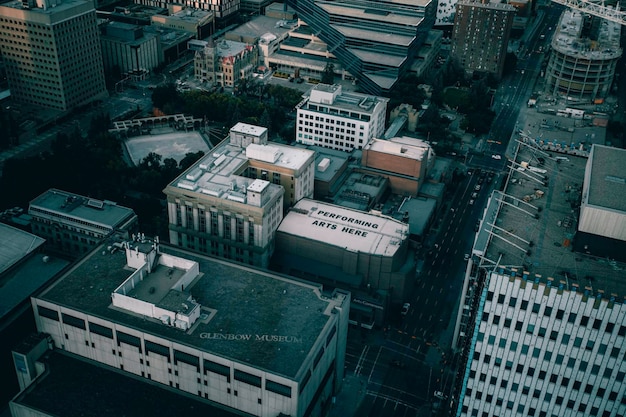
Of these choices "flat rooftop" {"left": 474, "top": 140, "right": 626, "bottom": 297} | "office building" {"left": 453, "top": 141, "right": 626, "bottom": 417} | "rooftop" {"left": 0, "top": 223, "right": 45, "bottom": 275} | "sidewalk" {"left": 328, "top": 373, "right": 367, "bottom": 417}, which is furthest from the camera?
"rooftop" {"left": 0, "top": 223, "right": 45, "bottom": 275}

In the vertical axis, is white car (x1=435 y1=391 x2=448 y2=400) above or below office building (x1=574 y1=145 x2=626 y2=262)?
below

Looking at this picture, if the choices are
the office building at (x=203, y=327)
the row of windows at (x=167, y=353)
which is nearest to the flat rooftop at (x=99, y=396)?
the office building at (x=203, y=327)

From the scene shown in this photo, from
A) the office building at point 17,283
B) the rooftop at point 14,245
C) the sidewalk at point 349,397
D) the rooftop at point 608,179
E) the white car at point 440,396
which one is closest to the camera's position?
the rooftop at point 608,179

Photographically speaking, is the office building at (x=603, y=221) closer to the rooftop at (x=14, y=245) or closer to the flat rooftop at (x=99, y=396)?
the flat rooftop at (x=99, y=396)

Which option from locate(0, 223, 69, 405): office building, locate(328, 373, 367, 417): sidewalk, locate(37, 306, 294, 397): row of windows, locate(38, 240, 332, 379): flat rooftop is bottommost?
locate(328, 373, 367, 417): sidewalk

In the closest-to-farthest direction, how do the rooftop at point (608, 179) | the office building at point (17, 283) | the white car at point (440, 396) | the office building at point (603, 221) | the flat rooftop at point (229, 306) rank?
1. the office building at point (603, 221)
2. the rooftop at point (608, 179)
3. the flat rooftop at point (229, 306)
4. the office building at point (17, 283)
5. the white car at point (440, 396)

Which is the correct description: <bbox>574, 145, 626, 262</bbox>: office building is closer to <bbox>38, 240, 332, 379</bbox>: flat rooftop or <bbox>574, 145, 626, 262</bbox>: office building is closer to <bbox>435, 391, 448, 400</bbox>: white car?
<bbox>38, 240, 332, 379</bbox>: flat rooftop

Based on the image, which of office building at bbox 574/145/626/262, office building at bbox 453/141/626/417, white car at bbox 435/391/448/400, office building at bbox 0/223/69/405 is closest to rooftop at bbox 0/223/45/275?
office building at bbox 0/223/69/405

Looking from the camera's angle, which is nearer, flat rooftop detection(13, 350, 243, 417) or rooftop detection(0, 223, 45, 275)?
flat rooftop detection(13, 350, 243, 417)
